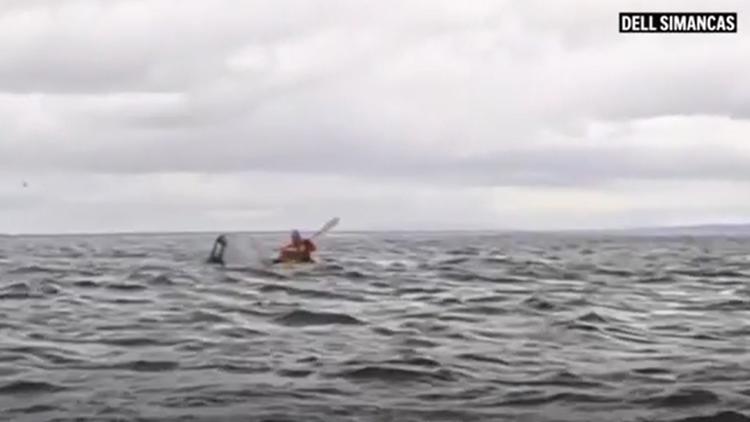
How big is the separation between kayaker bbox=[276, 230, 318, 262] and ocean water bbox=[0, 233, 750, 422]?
34.2 ft

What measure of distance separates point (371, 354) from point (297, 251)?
25.3m

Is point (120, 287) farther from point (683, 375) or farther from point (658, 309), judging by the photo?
point (683, 375)

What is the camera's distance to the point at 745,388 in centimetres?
1345

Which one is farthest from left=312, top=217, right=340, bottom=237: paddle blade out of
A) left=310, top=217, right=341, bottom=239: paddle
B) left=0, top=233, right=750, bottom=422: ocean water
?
left=0, top=233, right=750, bottom=422: ocean water

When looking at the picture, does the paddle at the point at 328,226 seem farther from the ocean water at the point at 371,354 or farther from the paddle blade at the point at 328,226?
the ocean water at the point at 371,354

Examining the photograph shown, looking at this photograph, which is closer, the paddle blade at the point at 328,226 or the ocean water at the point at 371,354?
the ocean water at the point at 371,354

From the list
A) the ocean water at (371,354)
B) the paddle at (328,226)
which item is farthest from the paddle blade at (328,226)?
the ocean water at (371,354)

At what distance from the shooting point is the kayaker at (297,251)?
136ft

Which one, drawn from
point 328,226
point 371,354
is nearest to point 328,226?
point 328,226

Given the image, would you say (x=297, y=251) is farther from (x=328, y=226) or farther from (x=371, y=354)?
(x=371, y=354)

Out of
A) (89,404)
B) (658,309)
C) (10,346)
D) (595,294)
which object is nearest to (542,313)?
(658,309)

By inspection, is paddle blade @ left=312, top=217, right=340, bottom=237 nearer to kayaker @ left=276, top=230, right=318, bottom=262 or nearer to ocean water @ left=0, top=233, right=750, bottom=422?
kayaker @ left=276, top=230, right=318, bottom=262

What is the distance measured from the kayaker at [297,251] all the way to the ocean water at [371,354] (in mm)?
10411

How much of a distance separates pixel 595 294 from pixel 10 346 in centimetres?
1755
